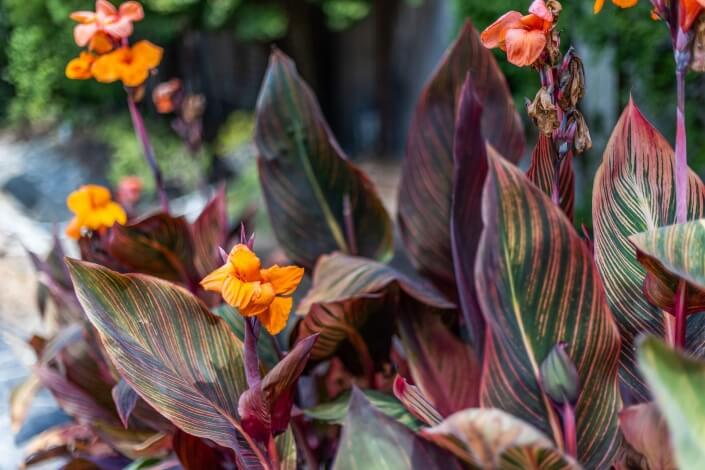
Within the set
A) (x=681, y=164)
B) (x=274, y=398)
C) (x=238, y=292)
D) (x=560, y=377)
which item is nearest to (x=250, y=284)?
(x=238, y=292)

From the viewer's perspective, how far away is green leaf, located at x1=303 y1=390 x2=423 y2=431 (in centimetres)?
69

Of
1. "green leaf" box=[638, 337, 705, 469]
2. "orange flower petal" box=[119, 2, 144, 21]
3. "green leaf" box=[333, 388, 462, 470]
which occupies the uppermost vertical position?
"green leaf" box=[638, 337, 705, 469]

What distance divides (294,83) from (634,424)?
1.98 feet

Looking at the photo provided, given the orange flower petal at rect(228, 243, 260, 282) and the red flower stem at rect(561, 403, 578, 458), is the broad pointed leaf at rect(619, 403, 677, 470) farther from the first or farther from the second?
the orange flower petal at rect(228, 243, 260, 282)

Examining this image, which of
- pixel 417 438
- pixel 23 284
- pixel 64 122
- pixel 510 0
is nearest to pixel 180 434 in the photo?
pixel 417 438

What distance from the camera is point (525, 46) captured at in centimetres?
54

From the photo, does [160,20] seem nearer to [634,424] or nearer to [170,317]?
[170,317]

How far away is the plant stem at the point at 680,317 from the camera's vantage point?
542mm

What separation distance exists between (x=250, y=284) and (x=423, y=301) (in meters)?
0.30

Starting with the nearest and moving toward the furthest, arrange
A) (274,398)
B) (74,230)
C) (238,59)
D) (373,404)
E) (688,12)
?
(688,12) → (274,398) → (373,404) → (74,230) → (238,59)

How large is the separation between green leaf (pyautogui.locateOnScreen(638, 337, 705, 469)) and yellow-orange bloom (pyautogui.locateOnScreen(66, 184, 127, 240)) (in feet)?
2.16

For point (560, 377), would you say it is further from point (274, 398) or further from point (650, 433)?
point (274, 398)

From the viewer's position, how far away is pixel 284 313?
56 cm

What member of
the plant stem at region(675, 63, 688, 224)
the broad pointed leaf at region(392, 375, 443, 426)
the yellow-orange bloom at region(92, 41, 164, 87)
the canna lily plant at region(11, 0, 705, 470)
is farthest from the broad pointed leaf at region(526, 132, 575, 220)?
the yellow-orange bloom at region(92, 41, 164, 87)
